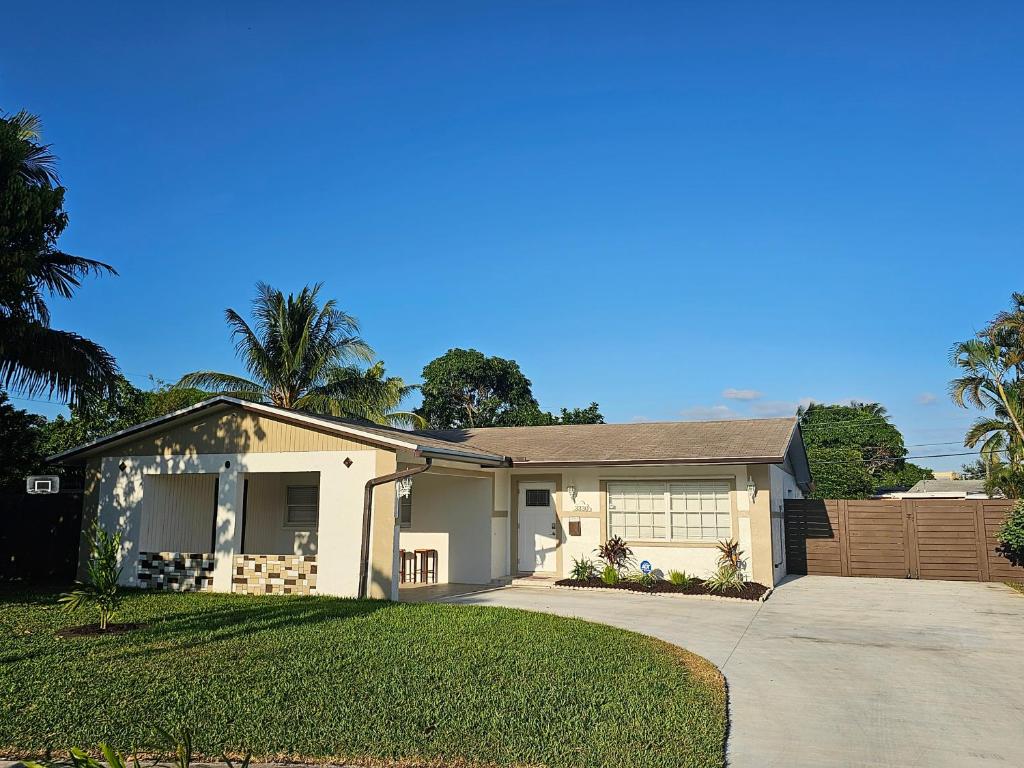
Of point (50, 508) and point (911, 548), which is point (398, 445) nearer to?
point (50, 508)

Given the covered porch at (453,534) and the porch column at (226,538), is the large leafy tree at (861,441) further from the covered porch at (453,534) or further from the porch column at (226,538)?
the porch column at (226,538)

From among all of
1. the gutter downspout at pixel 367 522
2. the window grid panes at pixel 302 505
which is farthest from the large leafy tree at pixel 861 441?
the gutter downspout at pixel 367 522

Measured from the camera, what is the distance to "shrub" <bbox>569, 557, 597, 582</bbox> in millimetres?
15680

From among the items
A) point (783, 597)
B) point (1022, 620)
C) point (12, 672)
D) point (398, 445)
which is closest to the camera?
point (12, 672)

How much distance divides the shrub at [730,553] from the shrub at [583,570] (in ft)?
8.51

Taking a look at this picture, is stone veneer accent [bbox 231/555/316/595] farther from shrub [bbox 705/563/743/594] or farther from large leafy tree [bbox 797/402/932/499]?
large leafy tree [bbox 797/402/932/499]

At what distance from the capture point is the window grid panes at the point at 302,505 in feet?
55.7

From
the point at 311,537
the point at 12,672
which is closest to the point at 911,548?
the point at 311,537

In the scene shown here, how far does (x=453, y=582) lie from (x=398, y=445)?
15.8ft

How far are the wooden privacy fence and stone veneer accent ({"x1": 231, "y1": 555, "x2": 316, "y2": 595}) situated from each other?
432 inches

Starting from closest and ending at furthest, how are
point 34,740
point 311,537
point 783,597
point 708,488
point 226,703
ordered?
point 34,740, point 226,703, point 783,597, point 708,488, point 311,537

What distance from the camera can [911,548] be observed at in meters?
17.0

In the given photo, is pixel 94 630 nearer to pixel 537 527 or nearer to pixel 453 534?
pixel 453 534

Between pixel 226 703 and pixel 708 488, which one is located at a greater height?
pixel 708 488
